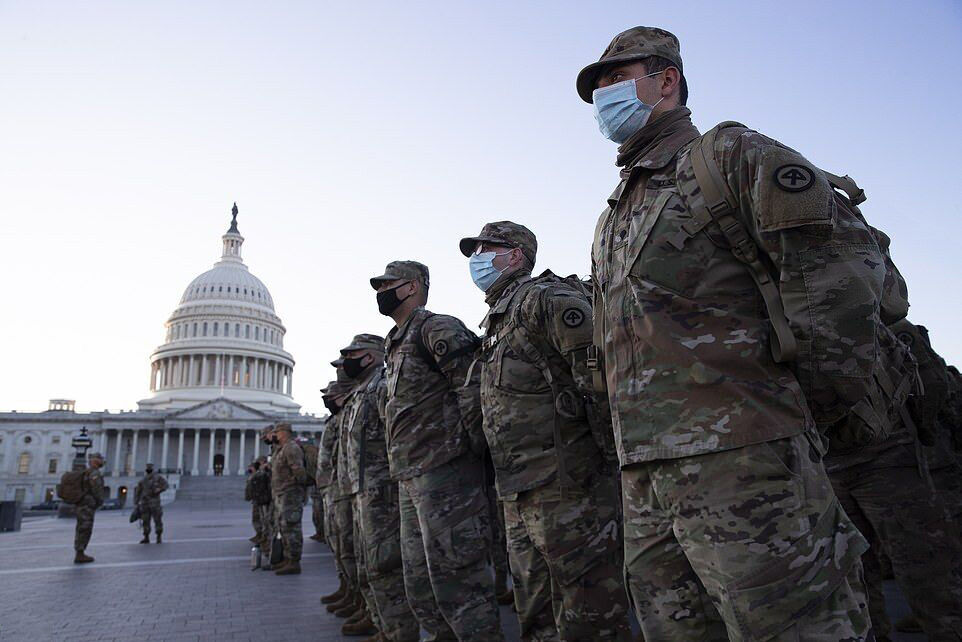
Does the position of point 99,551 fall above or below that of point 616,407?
below

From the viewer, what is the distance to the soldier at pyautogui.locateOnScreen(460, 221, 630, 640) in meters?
3.52

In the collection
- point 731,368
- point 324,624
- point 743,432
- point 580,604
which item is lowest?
point 324,624

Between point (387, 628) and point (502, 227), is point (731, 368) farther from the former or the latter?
point (387, 628)

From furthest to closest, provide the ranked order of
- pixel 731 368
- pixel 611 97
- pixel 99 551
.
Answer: pixel 99 551 < pixel 611 97 < pixel 731 368

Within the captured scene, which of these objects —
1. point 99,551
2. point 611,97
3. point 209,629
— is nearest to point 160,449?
point 99,551

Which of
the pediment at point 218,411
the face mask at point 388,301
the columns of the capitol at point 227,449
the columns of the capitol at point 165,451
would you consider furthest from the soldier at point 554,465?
the columns of the capitol at point 165,451

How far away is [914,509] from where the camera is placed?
4391mm

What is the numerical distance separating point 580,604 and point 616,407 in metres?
1.59

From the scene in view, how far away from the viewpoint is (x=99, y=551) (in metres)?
15.4

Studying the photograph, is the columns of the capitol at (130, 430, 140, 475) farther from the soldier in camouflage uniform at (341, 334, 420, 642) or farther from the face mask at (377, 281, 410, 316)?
the face mask at (377, 281, 410, 316)

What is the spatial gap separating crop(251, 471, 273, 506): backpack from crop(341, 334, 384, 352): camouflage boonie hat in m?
7.74

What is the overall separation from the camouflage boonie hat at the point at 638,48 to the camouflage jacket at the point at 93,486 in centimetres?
1448

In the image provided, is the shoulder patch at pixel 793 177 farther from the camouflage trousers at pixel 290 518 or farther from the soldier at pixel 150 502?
the soldier at pixel 150 502

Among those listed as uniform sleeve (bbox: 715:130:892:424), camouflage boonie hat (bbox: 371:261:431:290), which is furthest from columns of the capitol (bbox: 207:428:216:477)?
uniform sleeve (bbox: 715:130:892:424)
